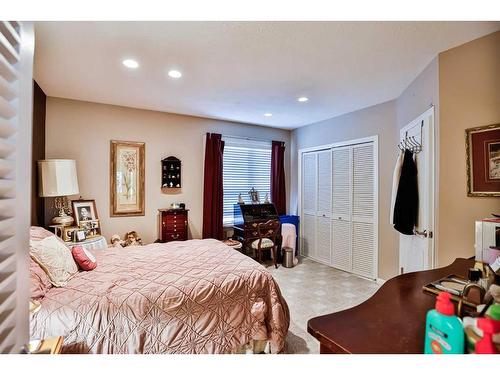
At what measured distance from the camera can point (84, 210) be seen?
319 centimetres

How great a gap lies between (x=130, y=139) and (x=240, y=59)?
88.6 inches

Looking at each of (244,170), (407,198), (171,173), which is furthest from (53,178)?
(407,198)

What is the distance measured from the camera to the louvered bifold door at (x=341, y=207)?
3.93 metres

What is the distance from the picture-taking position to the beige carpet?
2.24 meters

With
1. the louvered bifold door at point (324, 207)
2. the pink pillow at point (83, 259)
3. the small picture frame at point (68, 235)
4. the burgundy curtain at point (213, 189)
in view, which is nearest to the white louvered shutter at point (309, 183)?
the louvered bifold door at point (324, 207)

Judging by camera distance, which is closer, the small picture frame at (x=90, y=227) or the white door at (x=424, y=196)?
the white door at (x=424, y=196)

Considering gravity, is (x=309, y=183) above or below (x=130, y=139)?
below

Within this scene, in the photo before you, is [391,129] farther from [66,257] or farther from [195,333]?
[66,257]

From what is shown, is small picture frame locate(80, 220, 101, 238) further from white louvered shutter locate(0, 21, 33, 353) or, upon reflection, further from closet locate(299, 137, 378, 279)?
closet locate(299, 137, 378, 279)

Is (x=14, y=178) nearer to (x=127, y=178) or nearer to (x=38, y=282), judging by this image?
(x=38, y=282)

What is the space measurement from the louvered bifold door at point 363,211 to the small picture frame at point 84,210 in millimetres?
3786

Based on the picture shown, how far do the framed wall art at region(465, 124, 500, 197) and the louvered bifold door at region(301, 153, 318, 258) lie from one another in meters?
2.68

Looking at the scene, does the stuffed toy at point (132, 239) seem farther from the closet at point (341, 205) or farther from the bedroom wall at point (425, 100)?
the bedroom wall at point (425, 100)

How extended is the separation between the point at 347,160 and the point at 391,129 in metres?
0.80
